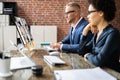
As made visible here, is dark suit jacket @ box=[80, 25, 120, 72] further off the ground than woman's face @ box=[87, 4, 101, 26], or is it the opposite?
woman's face @ box=[87, 4, 101, 26]

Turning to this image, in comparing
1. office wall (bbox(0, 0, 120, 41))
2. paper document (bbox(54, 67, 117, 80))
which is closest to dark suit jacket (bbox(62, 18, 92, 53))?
paper document (bbox(54, 67, 117, 80))

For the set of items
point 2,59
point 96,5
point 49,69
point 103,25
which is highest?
point 96,5

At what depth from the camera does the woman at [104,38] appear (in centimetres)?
208

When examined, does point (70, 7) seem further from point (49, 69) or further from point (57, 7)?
point (57, 7)

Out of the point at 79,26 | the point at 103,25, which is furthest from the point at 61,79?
the point at 79,26

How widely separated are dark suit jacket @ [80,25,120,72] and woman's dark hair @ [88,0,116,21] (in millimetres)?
127

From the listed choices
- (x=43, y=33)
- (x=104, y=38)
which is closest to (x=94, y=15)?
(x=104, y=38)

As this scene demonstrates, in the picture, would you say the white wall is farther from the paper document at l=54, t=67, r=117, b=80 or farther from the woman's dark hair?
the paper document at l=54, t=67, r=117, b=80

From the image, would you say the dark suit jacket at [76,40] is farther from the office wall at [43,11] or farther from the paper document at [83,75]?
the office wall at [43,11]

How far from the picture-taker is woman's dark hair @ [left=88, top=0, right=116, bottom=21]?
2.25 meters

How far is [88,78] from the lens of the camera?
5.31ft

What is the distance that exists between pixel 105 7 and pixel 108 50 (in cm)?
44

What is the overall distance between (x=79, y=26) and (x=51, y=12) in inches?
140

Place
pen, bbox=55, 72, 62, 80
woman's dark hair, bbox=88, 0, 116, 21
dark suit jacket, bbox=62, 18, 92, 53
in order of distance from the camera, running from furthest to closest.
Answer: dark suit jacket, bbox=62, 18, 92, 53
woman's dark hair, bbox=88, 0, 116, 21
pen, bbox=55, 72, 62, 80
